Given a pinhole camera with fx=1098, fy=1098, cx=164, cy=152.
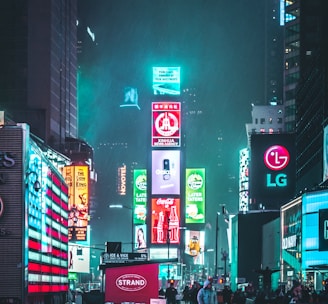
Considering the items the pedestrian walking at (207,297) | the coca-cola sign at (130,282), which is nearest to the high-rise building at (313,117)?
the coca-cola sign at (130,282)

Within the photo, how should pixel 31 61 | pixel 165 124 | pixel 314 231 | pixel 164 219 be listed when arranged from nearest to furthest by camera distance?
pixel 314 231
pixel 164 219
pixel 165 124
pixel 31 61

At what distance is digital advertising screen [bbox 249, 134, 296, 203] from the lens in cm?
12100

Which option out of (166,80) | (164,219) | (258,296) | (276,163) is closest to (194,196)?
(164,219)

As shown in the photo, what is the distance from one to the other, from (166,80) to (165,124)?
1408cm

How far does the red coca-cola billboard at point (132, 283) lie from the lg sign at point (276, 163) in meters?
82.7

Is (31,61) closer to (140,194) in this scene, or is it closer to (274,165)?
(140,194)

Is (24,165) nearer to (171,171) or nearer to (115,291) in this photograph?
(115,291)

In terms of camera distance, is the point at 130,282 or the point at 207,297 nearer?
the point at 207,297

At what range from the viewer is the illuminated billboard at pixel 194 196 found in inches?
6152

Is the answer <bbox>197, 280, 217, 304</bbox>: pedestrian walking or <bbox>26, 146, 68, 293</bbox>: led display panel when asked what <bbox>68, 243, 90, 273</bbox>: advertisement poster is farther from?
<bbox>197, 280, 217, 304</bbox>: pedestrian walking

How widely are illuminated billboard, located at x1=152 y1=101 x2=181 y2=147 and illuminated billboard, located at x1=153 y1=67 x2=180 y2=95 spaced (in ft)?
25.7

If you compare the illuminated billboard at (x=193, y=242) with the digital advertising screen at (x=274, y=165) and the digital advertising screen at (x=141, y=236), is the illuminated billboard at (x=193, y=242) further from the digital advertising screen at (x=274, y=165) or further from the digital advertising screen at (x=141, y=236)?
the digital advertising screen at (x=274, y=165)

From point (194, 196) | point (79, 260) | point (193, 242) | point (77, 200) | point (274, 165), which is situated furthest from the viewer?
point (193, 242)

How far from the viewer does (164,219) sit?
479ft
